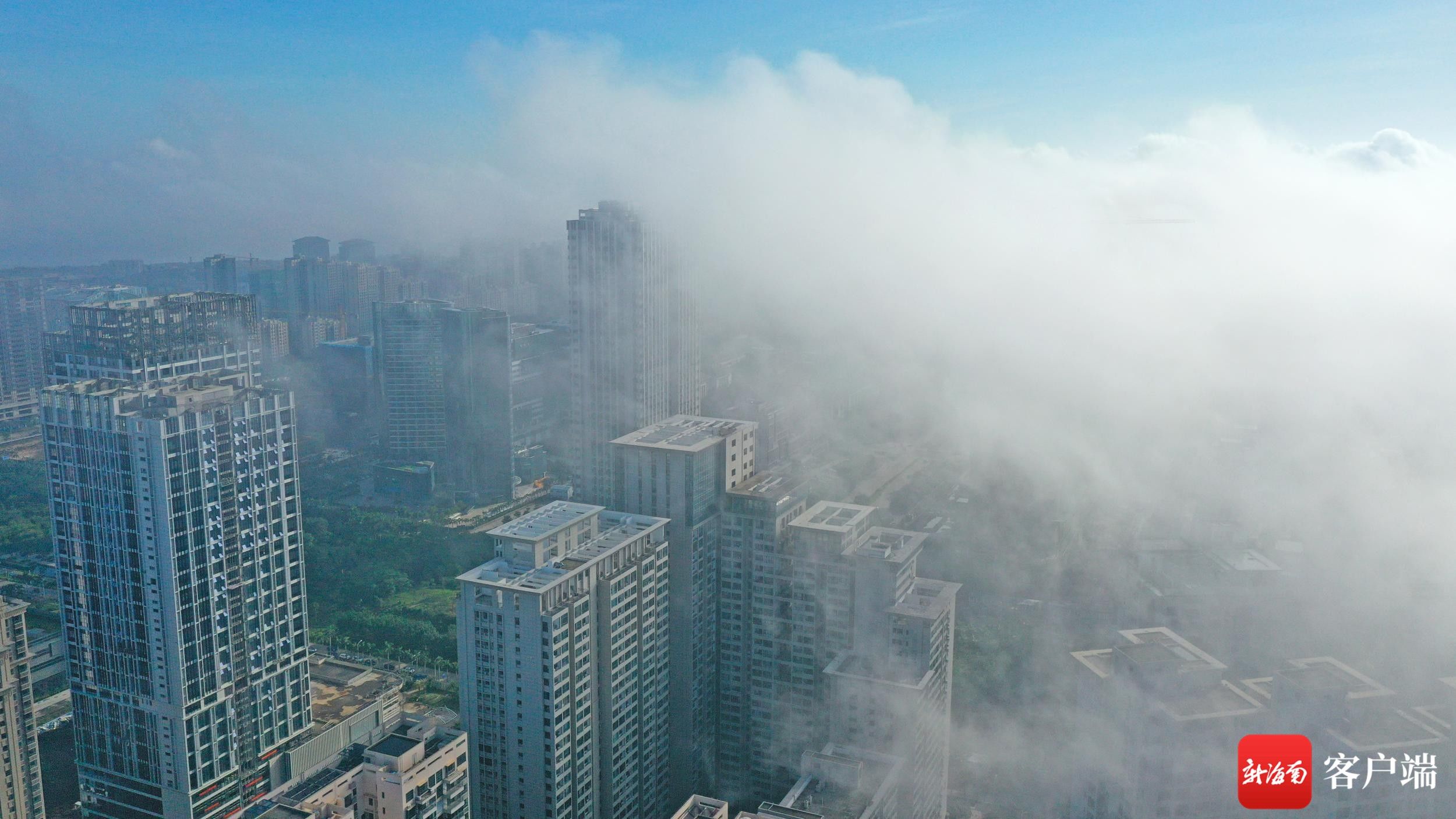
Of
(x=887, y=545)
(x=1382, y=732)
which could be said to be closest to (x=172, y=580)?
(x=887, y=545)

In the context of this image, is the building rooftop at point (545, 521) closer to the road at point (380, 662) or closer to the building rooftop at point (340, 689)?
the building rooftop at point (340, 689)

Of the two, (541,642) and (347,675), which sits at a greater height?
(541,642)

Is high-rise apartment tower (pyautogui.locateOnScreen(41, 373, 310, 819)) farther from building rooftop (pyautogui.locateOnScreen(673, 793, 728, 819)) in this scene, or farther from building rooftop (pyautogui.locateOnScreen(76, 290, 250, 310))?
building rooftop (pyautogui.locateOnScreen(673, 793, 728, 819))

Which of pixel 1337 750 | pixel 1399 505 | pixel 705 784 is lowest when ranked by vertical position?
pixel 705 784

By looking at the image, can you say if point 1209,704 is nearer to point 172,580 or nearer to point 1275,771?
point 1275,771

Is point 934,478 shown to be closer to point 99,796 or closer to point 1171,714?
point 1171,714

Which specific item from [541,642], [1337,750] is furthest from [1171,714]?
[541,642]

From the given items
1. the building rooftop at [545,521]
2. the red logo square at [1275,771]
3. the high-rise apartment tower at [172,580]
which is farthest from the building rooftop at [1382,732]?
the high-rise apartment tower at [172,580]
